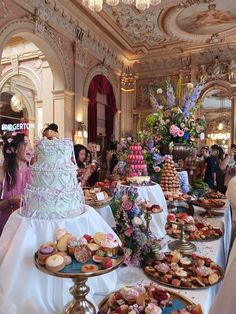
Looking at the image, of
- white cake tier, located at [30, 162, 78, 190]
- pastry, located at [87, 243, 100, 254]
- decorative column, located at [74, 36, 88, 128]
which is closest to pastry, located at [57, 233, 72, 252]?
pastry, located at [87, 243, 100, 254]

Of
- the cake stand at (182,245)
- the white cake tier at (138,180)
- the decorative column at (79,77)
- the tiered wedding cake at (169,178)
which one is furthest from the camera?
the decorative column at (79,77)

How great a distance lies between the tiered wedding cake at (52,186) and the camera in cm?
152

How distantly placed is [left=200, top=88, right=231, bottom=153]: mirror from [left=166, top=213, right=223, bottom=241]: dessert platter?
7.03 metres

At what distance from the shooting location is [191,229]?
2619mm

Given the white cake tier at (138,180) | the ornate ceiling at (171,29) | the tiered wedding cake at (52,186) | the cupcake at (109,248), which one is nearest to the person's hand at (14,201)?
the tiered wedding cake at (52,186)

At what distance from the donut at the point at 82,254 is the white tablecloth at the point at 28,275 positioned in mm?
261

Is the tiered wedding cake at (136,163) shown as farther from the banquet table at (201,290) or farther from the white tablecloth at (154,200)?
the banquet table at (201,290)

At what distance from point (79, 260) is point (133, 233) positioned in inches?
27.4

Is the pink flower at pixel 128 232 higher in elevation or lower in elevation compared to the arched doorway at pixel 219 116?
lower

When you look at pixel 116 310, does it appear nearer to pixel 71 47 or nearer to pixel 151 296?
pixel 151 296

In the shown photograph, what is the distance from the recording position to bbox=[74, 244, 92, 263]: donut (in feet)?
4.00

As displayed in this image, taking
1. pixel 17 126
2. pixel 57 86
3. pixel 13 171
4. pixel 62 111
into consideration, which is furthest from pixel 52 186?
pixel 17 126

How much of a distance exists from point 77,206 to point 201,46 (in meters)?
9.40

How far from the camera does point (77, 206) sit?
5.32 feet
